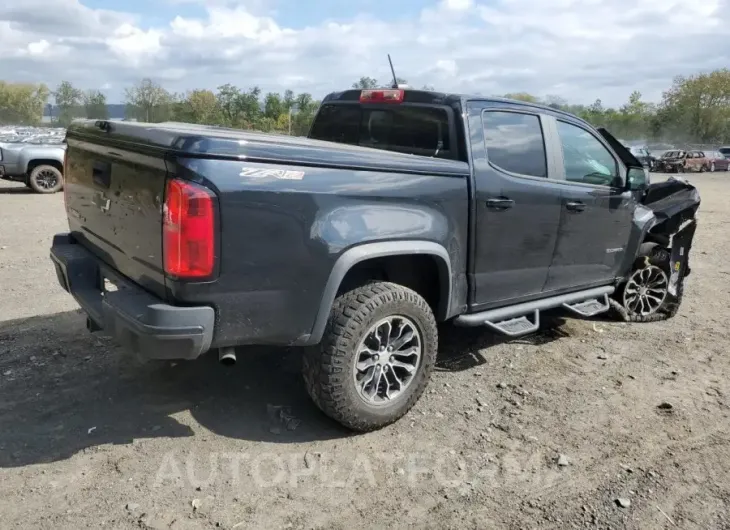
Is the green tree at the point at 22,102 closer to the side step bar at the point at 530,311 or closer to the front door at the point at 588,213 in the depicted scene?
the front door at the point at 588,213

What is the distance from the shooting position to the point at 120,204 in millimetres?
3416

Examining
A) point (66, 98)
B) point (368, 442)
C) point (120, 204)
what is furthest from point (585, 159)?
point (66, 98)

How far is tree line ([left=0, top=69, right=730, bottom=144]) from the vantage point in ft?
105

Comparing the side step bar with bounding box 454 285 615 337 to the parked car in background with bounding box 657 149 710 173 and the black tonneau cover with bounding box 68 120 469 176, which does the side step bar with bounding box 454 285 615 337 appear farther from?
the parked car in background with bounding box 657 149 710 173

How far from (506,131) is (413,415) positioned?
199 centimetres

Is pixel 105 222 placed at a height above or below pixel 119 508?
above

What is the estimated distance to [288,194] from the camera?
3.09 meters

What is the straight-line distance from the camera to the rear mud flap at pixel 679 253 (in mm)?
6020

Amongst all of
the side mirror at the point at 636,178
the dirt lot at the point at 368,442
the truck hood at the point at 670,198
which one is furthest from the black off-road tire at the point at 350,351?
the truck hood at the point at 670,198

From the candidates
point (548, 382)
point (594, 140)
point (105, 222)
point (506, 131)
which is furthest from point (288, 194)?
point (594, 140)

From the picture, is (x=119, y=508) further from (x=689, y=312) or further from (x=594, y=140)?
(x=689, y=312)

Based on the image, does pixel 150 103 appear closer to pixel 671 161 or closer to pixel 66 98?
pixel 66 98

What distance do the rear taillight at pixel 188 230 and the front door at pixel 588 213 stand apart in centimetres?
274

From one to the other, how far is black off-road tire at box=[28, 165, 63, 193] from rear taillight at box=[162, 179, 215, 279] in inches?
527
